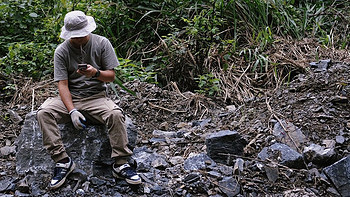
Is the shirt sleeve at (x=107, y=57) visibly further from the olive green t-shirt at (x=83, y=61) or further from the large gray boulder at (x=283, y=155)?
the large gray boulder at (x=283, y=155)

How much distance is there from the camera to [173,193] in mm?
2936

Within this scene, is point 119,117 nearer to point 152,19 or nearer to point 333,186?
point 333,186

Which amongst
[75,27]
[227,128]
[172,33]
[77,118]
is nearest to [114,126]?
[77,118]

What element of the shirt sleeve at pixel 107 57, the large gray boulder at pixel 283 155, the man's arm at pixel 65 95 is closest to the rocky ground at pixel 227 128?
the large gray boulder at pixel 283 155

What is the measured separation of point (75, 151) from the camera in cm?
315

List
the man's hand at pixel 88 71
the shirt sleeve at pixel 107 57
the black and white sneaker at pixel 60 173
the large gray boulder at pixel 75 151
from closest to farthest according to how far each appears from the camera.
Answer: the black and white sneaker at pixel 60 173, the man's hand at pixel 88 71, the large gray boulder at pixel 75 151, the shirt sleeve at pixel 107 57

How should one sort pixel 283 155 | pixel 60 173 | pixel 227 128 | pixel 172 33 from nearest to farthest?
pixel 60 173
pixel 283 155
pixel 227 128
pixel 172 33

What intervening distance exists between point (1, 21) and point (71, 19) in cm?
281

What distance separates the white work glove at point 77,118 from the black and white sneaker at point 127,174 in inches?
15.8

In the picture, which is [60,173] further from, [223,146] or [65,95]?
[223,146]

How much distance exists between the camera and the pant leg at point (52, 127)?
2898 mm

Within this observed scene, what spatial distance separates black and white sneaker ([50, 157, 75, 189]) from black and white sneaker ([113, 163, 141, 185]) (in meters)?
0.33

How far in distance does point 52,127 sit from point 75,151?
31 cm

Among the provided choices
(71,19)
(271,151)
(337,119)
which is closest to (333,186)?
(271,151)
